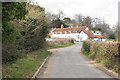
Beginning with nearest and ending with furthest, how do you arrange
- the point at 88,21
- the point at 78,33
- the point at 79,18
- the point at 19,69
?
the point at 19,69
the point at 78,33
the point at 88,21
the point at 79,18

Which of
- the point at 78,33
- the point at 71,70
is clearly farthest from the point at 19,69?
the point at 78,33

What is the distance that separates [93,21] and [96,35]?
16.7 meters

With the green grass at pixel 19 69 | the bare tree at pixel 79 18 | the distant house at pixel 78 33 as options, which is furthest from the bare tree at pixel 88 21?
the green grass at pixel 19 69

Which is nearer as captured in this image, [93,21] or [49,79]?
[49,79]

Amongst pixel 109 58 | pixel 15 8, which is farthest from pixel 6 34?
pixel 109 58

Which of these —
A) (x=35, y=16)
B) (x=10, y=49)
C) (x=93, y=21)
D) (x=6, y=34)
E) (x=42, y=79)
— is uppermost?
(x=93, y=21)

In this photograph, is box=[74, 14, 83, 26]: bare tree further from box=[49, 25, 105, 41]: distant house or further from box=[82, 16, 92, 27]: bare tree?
box=[49, 25, 105, 41]: distant house

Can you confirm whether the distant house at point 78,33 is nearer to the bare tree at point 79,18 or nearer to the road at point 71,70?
the bare tree at point 79,18

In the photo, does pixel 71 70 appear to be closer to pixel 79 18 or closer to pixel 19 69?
pixel 19 69

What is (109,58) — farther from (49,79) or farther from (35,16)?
(35,16)

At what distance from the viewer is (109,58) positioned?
33.1 feet

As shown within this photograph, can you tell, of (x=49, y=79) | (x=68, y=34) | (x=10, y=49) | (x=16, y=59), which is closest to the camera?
(x=49, y=79)

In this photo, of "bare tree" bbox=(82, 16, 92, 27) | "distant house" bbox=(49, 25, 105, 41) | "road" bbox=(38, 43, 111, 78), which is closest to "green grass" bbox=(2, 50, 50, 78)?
"road" bbox=(38, 43, 111, 78)

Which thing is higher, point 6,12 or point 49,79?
point 6,12
